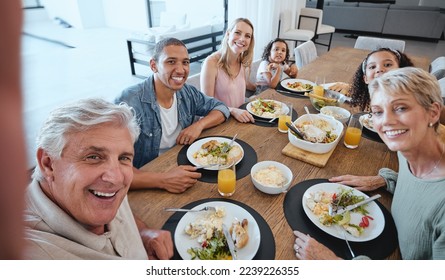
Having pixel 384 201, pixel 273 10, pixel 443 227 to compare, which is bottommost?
pixel 384 201

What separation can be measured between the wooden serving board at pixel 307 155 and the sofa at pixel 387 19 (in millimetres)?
7003

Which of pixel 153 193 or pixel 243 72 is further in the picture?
pixel 243 72

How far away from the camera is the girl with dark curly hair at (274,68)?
221cm

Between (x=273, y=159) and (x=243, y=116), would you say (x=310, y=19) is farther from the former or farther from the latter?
(x=273, y=159)

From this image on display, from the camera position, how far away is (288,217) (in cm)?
88

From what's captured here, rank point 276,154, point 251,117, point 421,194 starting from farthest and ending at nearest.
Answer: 1. point 251,117
2. point 276,154
3. point 421,194

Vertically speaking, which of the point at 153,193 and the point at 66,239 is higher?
the point at 66,239

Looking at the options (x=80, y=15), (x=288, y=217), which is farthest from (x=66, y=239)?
(x=80, y=15)

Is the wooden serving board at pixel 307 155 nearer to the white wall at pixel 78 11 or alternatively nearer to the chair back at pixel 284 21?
the chair back at pixel 284 21

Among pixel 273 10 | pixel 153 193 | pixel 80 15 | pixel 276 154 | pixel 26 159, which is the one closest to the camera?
pixel 26 159

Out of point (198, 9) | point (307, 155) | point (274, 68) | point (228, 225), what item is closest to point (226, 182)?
point (228, 225)

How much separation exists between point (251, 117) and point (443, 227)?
3.20 feet

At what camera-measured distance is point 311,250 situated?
0.75 meters
